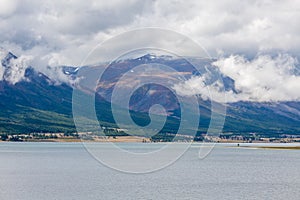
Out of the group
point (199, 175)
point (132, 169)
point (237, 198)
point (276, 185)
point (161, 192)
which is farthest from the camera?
point (132, 169)

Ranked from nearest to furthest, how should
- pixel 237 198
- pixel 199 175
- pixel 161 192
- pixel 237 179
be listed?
pixel 237 198
pixel 161 192
pixel 237 179
pixel 199 175

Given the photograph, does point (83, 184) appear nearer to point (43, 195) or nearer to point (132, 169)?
point (43, 195)

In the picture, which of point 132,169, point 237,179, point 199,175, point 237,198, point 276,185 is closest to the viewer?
point 237,198

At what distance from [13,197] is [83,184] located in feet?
77.1

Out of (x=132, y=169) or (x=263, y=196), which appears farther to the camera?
(x=132, y=169)

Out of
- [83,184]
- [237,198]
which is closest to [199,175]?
[83,184]

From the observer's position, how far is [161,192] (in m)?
106

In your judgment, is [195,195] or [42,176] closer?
[195,195]

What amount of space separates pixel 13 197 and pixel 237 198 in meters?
38.7

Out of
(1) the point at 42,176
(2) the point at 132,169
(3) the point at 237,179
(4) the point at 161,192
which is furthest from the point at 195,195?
(2) the point at 132,169

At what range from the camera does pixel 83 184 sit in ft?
397

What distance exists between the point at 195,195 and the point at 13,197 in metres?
31.9

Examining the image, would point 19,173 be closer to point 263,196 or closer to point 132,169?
point 132,169

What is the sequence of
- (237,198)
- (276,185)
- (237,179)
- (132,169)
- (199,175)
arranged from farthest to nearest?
1. (132,169)
2. (199,175)
3. (237,179)
4. (276,185)
5. (237,198)
